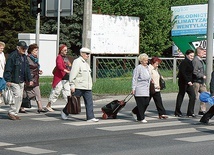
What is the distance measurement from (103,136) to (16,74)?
3.40 meters

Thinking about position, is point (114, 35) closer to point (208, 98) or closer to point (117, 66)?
point (117, 66)

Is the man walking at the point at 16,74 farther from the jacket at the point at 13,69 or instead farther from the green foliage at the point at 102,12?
the green foliage at the point at 102,12

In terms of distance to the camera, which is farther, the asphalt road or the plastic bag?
the plastic bag

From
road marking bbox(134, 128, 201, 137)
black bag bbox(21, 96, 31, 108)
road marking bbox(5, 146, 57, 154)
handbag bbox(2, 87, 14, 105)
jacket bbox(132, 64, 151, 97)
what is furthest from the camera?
black bag bbox(21, 96, 31, 108)

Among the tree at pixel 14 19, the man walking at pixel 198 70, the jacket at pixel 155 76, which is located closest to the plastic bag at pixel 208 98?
the jacket at pixel 155 76

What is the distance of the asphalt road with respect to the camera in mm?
11516

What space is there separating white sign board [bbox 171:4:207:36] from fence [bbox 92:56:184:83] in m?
14.5

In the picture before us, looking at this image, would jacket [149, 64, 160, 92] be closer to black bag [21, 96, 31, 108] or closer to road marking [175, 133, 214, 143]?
black bag [21, 96, 31, 108]

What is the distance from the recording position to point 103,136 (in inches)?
529

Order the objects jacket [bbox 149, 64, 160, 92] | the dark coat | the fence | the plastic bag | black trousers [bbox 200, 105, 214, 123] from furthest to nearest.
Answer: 1. the fence
2. the dark coat
3. jacket [bbox 149, 64, 160, 92]
4. black trousers [bbox 200, 105, 214, 123]
5. the plastic bag

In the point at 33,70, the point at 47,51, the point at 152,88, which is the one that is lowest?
the point at 152,88

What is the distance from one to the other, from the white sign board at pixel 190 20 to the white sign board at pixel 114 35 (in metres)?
8.26

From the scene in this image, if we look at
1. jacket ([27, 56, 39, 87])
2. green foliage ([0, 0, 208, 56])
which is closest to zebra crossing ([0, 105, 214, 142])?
jacket ([27, 56, 39, 87])

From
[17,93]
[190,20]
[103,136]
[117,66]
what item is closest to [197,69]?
[17,93]
